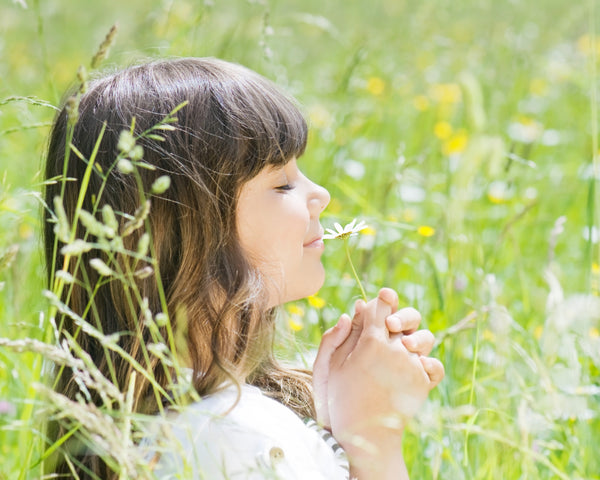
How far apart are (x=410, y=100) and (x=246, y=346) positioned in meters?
2.04

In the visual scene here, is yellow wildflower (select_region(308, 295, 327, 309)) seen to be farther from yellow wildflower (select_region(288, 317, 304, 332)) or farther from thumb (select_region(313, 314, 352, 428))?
thumb (select_region(313, 314, 352, 428))

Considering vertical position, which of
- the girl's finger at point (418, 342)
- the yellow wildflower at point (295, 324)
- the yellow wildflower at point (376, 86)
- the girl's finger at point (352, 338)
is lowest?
the yellow wildflower at point (376, 86)

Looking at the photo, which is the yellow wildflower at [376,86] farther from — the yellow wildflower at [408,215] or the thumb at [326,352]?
the thumb at [326,352]

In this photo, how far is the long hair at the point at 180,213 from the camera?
3.07 ft

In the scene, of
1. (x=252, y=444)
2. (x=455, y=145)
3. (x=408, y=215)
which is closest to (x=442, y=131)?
(x=455, y=145)

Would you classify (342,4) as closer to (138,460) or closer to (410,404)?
(410,404)

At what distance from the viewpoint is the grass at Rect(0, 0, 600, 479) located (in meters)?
0.90

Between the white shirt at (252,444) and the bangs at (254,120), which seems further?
the bangs at (254,120)

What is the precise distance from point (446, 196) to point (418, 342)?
68 cm

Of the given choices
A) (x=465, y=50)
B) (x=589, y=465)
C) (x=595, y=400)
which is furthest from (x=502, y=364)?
Result: (x=465, y=50)

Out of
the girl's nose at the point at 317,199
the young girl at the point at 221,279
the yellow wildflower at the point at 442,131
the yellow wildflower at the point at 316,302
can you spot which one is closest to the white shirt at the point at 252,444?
the young girl at the point at 221,279

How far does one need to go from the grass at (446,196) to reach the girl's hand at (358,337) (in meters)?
0.07

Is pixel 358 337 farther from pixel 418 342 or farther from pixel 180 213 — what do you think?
pixel 180 213

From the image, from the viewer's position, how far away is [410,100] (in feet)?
9.41
